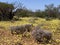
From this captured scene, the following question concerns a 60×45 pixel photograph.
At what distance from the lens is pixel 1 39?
1202cm

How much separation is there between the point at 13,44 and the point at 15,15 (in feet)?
67.5

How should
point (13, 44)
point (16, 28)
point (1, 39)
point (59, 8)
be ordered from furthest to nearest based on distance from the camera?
point (59, 8) < point (16, 28) < point (1, 39) < point (13, 44)

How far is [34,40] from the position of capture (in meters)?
12.2

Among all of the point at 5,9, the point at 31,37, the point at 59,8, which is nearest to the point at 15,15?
the point at 5,9

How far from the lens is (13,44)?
10867 mm

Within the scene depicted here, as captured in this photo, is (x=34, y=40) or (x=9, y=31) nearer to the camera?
(x=34, y=40)

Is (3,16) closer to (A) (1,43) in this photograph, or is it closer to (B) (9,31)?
(B) (9,31)

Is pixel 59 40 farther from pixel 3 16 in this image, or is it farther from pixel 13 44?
pixel 3 16

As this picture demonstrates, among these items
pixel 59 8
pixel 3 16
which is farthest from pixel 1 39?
pixel 59 8

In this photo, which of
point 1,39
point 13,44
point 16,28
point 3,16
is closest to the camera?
point 13,44

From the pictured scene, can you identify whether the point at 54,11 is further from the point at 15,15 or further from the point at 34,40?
the point at 34,40

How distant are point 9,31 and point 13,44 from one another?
325cm

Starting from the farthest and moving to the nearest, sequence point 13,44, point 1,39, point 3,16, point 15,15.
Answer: point 15,15 → point 3,16 → point 1,39 → point 13,44

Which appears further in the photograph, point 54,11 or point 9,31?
point 54,11
